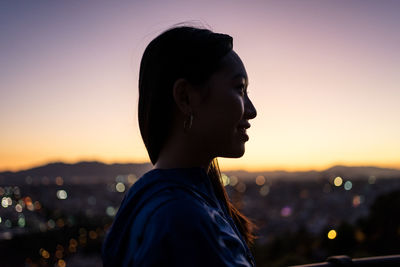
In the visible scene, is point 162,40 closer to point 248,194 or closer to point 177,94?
point 177,94

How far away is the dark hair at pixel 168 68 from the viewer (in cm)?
126

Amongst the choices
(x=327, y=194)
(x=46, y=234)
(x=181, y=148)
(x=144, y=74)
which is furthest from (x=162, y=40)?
(x=327, y=194)

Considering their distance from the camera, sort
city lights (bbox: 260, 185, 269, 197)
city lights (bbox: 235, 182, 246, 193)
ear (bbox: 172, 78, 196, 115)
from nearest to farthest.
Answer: ear (bbox: 172, 78, 196, 115) < city lights (bbox: 235, 182, 246, 193) < city lights (bbox: 260, 185, 269, 197)

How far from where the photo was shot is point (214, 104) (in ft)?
4.09

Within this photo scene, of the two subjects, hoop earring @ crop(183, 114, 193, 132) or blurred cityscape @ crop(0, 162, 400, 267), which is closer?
hoop earring @ crop(183, 114, 193, 132)

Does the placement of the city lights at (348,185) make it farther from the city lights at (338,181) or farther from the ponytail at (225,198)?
the ponytail at (225,198)

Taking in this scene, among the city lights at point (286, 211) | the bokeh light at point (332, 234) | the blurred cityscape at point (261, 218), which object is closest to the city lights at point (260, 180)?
the blurred cityscape at point (261, 218)

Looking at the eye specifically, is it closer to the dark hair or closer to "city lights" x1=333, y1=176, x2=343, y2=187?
the dark hair

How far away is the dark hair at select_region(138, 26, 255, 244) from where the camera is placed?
4.14ft

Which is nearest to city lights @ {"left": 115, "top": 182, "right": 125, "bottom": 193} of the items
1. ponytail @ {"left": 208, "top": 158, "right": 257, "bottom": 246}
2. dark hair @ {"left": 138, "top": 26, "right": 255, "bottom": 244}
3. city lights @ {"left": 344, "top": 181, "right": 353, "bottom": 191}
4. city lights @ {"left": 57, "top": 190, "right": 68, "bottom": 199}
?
city lights @ {"left": 57, "top": 190, "right": 68, "bottom": 199}

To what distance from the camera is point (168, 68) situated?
128cm

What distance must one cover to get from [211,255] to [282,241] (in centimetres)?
2779

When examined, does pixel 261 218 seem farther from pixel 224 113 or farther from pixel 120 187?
pixel 120 187

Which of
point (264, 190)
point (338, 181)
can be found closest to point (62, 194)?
point (264, 190)
